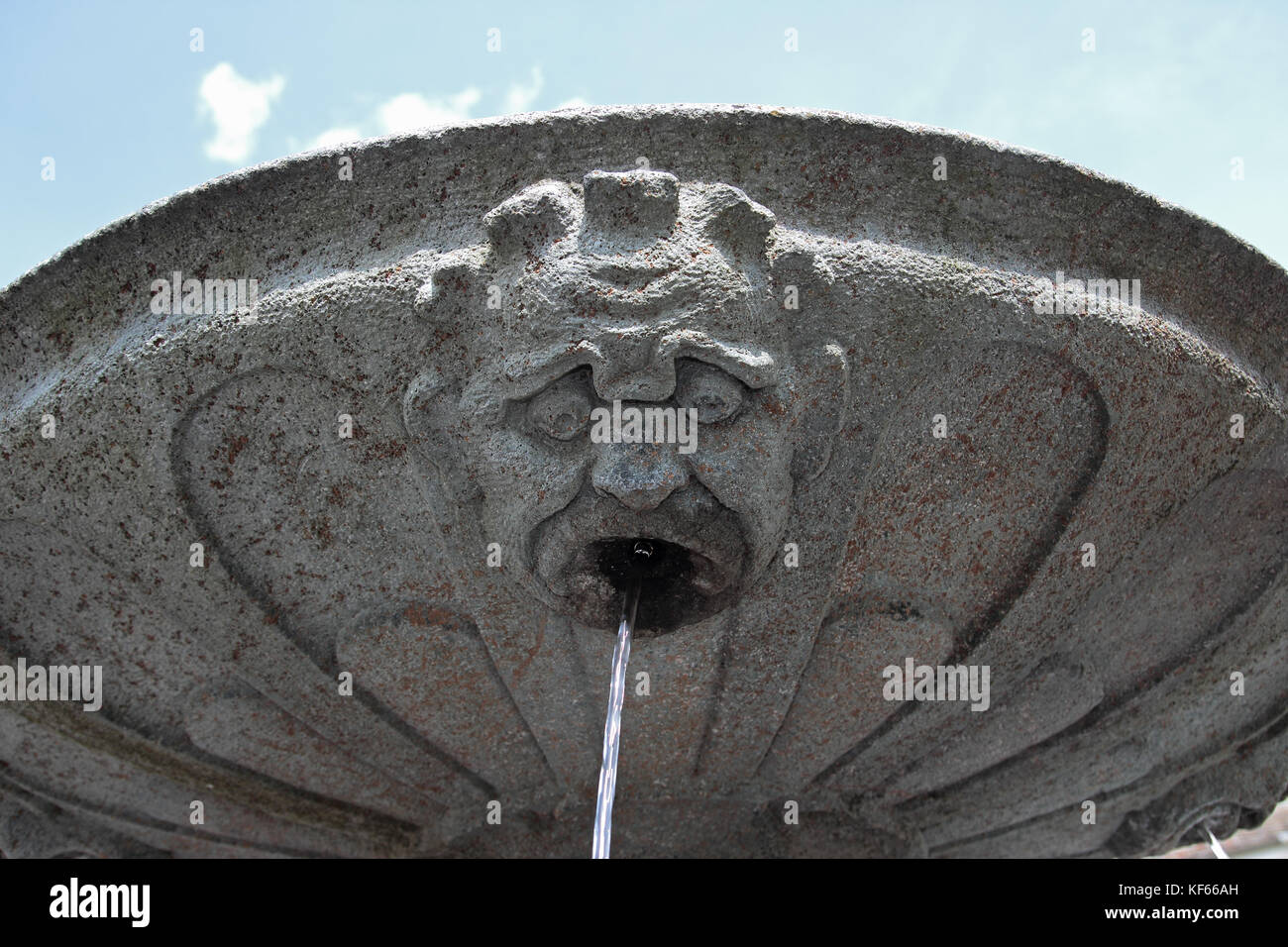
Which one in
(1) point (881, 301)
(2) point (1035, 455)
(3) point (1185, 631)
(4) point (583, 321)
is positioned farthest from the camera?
(3) point (1185, 631)

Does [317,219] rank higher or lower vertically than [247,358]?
higher

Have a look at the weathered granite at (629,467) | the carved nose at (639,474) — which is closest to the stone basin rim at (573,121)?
the weathered granite at (629,467)

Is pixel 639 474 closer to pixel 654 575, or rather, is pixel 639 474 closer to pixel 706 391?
pixel 706 391

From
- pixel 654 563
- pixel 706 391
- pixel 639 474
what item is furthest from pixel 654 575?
pixel 706 391

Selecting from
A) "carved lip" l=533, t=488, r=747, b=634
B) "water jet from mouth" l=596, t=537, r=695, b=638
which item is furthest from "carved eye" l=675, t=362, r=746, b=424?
"water jet from mouth" l=596, t=537, r=695, b=638

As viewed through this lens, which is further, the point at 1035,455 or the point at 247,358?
the point at 1035,455

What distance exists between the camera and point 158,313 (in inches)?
77.7

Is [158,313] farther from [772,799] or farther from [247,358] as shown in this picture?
[772,799]

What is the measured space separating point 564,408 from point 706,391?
268 mm

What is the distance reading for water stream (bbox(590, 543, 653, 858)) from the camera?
6.64ft

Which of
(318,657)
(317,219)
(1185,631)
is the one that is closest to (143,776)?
(318,657)

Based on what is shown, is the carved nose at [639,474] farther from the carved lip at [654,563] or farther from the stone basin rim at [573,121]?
the stone basin rim at [573,121]

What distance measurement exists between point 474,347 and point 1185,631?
1926 mm

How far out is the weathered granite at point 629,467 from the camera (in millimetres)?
1853
